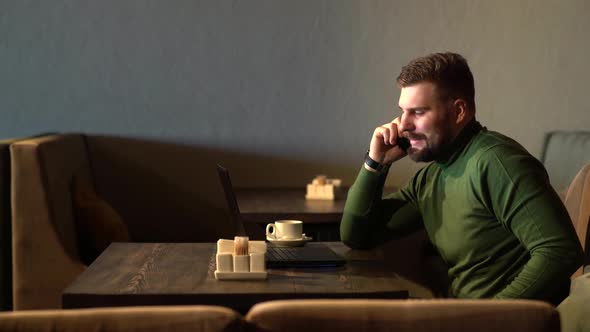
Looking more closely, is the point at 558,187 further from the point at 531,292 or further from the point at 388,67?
the point at 531,292

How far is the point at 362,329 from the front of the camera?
1316mm

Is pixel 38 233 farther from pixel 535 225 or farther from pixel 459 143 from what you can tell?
pixel 535 225

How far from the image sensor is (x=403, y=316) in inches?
51.8

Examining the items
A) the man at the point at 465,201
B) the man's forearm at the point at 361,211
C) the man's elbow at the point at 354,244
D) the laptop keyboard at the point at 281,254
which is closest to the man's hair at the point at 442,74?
the man at the point at 465,201

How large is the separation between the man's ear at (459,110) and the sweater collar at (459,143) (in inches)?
1.1

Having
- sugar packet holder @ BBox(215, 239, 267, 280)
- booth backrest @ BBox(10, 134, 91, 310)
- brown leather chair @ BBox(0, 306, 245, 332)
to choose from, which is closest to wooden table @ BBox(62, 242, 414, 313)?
sugar packet holder @ BBox(215, 239, 267, 280)

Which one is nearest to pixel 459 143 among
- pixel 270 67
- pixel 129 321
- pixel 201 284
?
pixel 201 284

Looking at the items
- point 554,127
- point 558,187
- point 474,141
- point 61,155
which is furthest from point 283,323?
point 554,127

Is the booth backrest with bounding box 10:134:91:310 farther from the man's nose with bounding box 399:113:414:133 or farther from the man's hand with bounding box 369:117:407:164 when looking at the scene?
the man's nose with bounding box 399:113:414:133

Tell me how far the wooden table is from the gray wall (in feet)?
6.57

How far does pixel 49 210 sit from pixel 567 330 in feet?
7.07

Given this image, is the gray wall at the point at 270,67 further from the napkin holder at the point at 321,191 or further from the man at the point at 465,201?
the man at the point at 465,201

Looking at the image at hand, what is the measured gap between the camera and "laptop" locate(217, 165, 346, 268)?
2393mm

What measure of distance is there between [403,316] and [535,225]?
1102 mm
